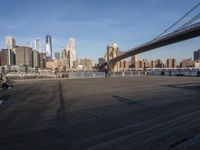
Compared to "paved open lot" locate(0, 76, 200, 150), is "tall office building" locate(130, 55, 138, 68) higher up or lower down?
higher up

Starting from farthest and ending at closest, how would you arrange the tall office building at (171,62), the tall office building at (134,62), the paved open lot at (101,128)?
the tall office building at (171,62), the tall office building at (134,62), the paved open lot at (101,128)

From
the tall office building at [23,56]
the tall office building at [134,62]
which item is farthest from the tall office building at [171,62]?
the tall office building at [23,56]

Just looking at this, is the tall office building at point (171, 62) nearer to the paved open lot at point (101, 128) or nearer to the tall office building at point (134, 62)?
the tall office building at point (134, 62)

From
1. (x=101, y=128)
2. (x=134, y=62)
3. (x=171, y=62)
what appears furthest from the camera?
(x=171, y=62)

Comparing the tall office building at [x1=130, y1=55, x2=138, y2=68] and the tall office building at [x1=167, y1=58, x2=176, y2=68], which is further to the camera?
the tall office building at [x1=167, y1=58, x2=176, y2=68]

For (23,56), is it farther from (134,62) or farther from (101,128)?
(101,128)

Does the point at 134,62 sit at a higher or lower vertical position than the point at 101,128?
higher

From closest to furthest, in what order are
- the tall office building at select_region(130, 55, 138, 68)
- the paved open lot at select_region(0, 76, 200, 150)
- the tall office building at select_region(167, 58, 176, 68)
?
the paved open lot at select_region(0, 76, 200, 150), the tall office building at select_region(130, 55, 138, 68), the tall office building at select_region(167, 58, 176, 68)

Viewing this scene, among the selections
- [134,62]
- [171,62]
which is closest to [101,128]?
[134,62]

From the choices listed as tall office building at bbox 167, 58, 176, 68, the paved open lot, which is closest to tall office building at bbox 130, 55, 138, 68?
tall office building at bbox 167, 58, 176, 68

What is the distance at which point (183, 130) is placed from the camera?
5395 mm

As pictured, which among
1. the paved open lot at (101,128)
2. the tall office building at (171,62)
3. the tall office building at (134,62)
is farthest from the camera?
the tall office building at (171,62)

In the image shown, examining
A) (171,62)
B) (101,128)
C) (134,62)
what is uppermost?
(134,62)

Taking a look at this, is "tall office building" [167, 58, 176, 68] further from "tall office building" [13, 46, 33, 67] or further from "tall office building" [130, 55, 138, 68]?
"tall office building" [13, 46, 33, 67]
